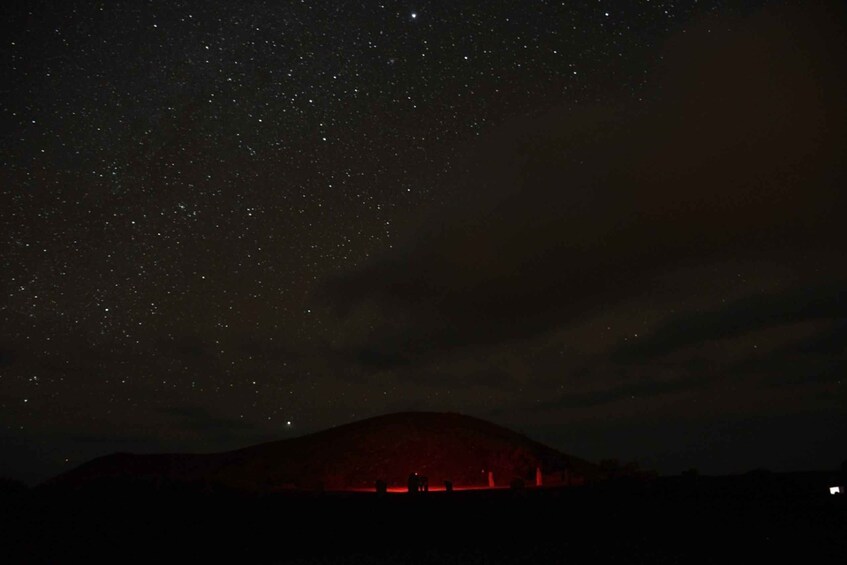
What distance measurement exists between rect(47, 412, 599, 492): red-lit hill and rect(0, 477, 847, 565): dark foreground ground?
1680 cm

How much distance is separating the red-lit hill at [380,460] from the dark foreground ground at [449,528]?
16795 mm

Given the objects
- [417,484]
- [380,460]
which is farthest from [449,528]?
[380,460]

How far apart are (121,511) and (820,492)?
18.3m

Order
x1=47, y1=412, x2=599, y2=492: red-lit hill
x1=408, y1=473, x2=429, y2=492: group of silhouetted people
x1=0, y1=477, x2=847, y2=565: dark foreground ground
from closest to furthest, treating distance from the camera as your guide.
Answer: x1=0, y1=477, x2=847, y2=565: dark foreground ground
x1=408, y1=473, x2=429, y2=492: group of silhouetted people
x1=47, y1=412, x2=599, y2=492: red-lit hill

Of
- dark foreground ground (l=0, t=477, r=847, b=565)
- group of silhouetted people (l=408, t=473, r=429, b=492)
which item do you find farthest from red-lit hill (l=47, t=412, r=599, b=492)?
dark foreground ground (l=0, t=477, r=847, b=565)

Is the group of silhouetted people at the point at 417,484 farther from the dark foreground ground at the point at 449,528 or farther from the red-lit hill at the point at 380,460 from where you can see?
the dark foreground ground at the point at 449,528

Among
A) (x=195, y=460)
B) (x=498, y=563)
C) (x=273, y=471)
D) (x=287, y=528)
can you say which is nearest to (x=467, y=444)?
(x=273, y=471)

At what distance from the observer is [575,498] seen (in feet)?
75.7

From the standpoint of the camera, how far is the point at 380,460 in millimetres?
46250

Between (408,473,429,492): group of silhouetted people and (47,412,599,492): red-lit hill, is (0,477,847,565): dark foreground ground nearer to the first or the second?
(408,473,429,492): group of silhouetted people

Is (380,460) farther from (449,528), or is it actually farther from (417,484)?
(449,528)

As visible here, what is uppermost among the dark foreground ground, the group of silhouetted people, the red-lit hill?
the red-lit hill

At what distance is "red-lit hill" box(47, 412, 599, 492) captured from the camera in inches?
1690

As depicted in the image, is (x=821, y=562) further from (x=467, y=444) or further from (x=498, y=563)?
(x=467, y=444)
